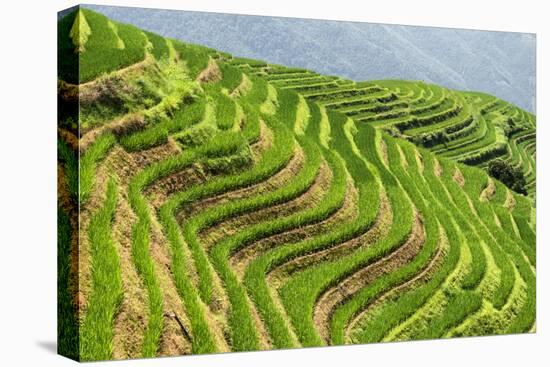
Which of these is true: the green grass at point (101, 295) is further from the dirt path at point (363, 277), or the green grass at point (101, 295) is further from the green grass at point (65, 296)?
the dirt path at point (363, 277)

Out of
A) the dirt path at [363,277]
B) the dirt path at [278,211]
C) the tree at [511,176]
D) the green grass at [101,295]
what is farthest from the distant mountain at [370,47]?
the green grass at [101,295]

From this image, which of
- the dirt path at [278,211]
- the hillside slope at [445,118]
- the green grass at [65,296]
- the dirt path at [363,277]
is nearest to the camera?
the green grass at [65,296]

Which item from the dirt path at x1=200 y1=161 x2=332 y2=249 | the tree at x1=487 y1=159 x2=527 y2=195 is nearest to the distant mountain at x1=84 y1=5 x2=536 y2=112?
the tree at x1=487 y1=159 x2=527 y2=195

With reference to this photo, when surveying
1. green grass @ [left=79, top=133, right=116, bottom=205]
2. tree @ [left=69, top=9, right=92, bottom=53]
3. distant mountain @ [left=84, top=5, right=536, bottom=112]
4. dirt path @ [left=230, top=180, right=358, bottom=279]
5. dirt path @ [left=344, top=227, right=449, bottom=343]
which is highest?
distant mountain @ [left=84, top=5, right=536, bottom=112]

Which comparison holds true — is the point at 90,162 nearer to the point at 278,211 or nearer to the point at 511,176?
the point at 278,211

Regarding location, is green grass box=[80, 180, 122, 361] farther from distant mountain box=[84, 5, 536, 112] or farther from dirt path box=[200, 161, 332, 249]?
distant mountain box=[84, 5, 536, 112]
